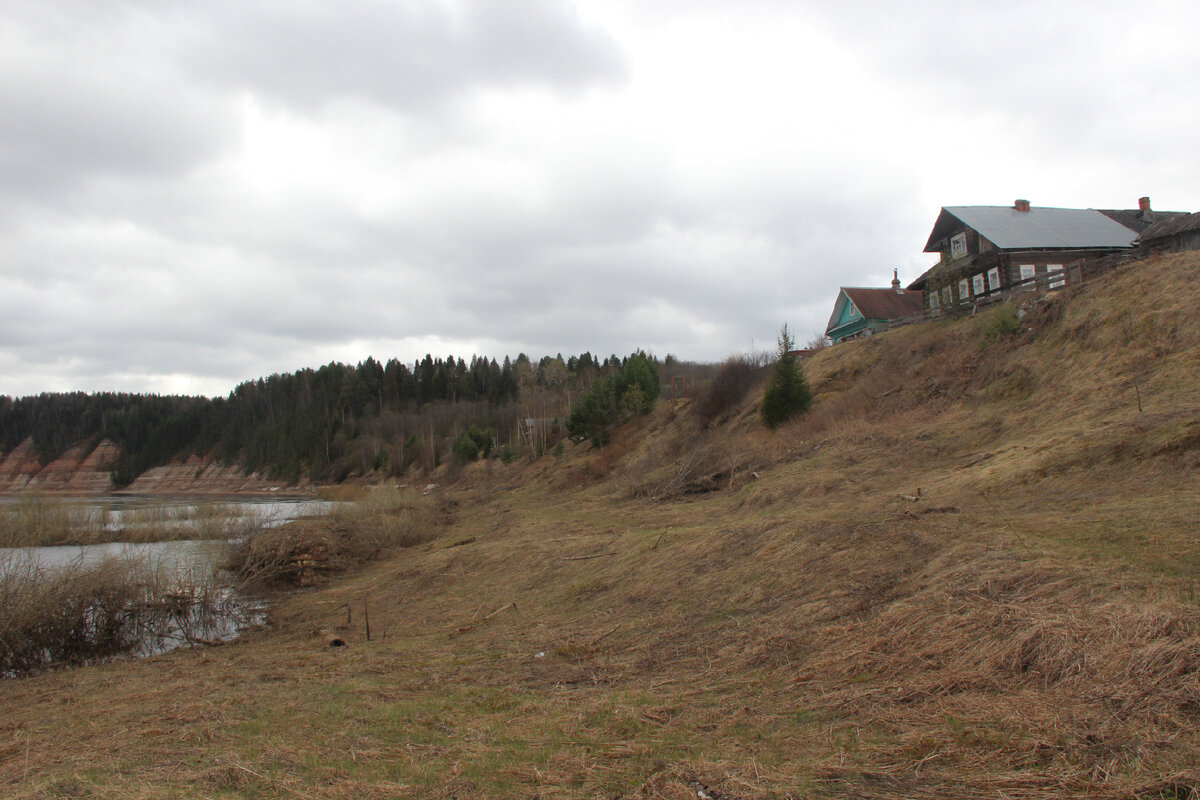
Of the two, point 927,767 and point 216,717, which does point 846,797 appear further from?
point 216,717

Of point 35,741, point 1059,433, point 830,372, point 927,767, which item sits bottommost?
point 35,741

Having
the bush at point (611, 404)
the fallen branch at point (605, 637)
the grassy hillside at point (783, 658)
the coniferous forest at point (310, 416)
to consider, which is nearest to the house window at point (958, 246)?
the grassy hillside at point (783, 658)

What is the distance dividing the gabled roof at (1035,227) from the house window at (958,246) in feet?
2.23

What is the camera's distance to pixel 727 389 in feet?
149

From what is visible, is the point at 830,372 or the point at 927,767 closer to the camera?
the point at 927,767

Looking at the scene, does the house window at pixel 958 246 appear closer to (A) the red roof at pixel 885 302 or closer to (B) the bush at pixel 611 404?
(A) the red roof at pixel 885 302

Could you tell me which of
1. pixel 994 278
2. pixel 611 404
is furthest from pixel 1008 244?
pixel 611 404

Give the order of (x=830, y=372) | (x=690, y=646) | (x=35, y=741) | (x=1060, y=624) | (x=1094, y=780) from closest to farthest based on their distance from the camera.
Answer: (x=1094, y=780), (x=1060, y=624), (x=35, y=741), (x=690, y=646), (x=830, y=372)

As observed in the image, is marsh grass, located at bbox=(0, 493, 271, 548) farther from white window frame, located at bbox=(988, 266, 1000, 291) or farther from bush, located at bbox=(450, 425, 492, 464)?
white window frame, located at bbox=(988, 266, 1000, 291)

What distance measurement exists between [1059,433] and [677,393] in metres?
45.0

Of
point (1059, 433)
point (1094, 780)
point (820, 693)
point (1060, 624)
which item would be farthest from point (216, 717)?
point (1059, 433)

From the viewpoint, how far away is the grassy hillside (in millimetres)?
5395

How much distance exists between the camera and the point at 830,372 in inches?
1524

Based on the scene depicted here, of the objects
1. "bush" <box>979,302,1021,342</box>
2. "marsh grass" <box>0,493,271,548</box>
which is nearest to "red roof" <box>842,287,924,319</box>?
"bush" <box>979,302,1021,342</box>
